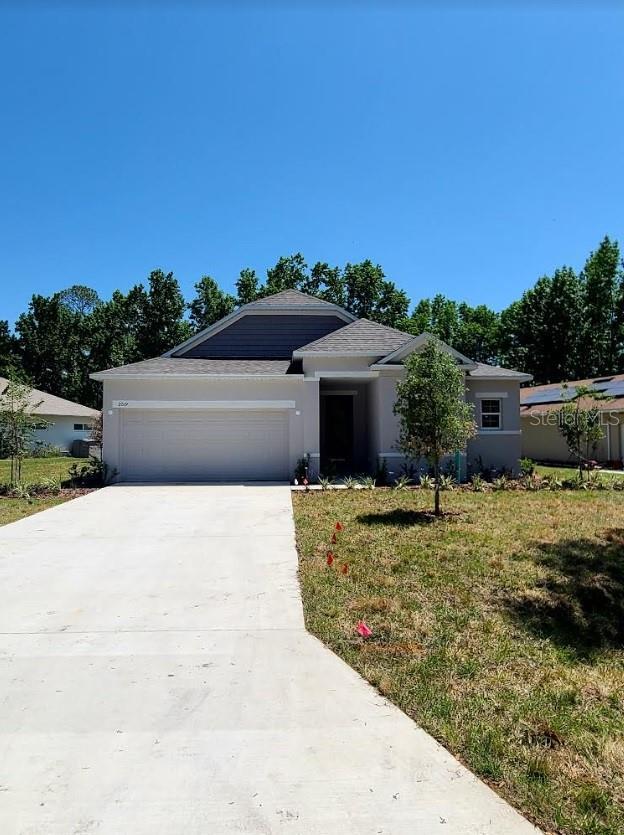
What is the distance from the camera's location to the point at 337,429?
20.1m

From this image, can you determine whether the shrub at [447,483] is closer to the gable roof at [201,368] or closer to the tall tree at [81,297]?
the gable roof at [201,368]

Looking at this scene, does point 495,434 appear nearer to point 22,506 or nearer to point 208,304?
point 22,506

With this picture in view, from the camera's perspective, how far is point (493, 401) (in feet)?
57.8

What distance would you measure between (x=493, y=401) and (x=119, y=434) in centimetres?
1163

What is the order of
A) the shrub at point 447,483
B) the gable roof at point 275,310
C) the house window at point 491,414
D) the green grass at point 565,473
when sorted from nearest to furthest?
the shrub at point 447,483 < the house window at point 491,414 < the green grass at point 565,473 < the gable roof at point 275,310

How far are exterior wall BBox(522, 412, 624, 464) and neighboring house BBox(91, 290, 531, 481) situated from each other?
5.01 meters

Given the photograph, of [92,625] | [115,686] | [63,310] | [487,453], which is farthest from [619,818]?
[63,310]

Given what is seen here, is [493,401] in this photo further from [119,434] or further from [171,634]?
[171,634]

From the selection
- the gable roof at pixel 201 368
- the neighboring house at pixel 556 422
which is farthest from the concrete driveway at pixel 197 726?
the neighboring house at pixel 556 422

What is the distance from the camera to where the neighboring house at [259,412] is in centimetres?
1631

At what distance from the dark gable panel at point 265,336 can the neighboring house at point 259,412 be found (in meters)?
1.64

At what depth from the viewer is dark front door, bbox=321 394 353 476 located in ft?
65.5

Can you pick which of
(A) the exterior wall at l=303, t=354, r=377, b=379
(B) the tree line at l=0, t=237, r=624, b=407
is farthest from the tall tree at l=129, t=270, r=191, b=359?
(A) the exterior wall at l=303, t=354, r=377, b=379

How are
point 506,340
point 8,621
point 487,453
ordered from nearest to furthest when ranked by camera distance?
point 8,621 < point 487,453 < point 506,340
